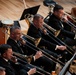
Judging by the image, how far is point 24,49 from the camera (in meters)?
3.93

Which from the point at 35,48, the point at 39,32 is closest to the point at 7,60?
the point at 35,48

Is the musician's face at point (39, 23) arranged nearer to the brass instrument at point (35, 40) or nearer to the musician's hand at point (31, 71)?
the brass instrument at point (35, 40)

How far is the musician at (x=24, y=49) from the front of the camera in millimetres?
3621

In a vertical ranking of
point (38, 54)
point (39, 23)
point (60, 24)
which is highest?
point (39, 23)

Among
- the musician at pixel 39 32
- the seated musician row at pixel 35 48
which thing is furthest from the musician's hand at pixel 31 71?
the musician at pixel 39 32

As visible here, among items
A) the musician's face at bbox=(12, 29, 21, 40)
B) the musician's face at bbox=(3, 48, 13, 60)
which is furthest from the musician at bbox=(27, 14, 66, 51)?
the musician's face at bbox=(3, 48, 13, 60)

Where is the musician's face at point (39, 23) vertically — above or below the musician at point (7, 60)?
above

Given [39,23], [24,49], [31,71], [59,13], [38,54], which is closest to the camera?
[31,71]

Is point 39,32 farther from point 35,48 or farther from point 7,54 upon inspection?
point 7,54

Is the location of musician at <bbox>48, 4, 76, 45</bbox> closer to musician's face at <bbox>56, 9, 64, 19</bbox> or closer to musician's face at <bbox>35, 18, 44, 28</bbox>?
musician's face at <bbox>56, 9, 64, 19</bbox>

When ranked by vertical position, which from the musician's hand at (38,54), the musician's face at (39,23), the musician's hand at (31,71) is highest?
the musician's face at (39,23)

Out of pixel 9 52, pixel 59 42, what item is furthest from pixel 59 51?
pixel 9 52

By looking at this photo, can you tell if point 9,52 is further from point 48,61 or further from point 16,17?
point 16,17

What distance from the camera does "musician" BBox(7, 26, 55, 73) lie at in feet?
11.9
